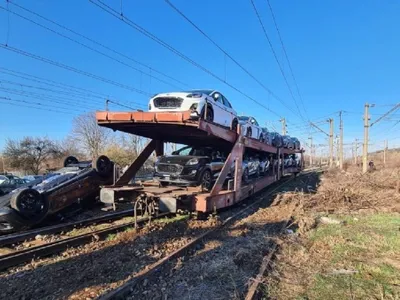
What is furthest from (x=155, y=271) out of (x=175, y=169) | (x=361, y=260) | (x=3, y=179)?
(x=3, y=179)

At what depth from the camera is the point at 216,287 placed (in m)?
4.87

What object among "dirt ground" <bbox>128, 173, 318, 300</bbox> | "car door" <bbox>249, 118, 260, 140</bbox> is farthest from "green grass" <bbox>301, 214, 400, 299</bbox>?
"car door" <bbox>249, 118, 260, 140</bbox>

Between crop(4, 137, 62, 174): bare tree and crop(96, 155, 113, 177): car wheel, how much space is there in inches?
1464

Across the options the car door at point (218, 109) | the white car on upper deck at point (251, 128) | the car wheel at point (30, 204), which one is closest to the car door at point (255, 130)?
the white car on upper deck at point (251, 128)

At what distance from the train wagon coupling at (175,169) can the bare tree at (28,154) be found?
129 feet

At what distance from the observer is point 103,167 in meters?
11.9

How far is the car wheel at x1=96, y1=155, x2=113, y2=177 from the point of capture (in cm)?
1172

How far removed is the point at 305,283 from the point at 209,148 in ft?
23.3

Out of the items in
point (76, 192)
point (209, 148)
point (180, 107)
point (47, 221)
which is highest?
point (180, 107)

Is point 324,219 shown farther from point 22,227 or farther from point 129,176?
point 22,227

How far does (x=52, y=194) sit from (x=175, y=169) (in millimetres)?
3769

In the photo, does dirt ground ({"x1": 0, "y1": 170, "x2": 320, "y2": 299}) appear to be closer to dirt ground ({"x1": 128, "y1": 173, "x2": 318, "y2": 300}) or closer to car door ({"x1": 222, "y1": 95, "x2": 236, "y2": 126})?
dirt ground ({"x1": 128, "y1": 173, "x2": 318, "y2": 300})

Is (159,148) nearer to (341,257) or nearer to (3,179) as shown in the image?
(341,257)

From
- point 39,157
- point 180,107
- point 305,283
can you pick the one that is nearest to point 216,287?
point 305,283
